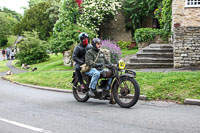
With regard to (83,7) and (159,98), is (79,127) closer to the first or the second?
(159,98)

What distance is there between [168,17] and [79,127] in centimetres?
1778

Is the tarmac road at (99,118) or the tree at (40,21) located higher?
the tree at (40,21)

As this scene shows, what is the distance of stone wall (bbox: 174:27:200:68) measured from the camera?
1322 cm

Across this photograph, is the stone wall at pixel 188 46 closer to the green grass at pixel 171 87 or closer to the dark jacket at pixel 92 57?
the green grass at pixel 171 87

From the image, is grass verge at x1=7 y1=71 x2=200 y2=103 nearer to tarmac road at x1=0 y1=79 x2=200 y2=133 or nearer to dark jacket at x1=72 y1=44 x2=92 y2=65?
tarmac road at x1=0 y1=79 x2=200 y2=133

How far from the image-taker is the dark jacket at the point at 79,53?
7770mm

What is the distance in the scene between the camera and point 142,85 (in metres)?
9.18

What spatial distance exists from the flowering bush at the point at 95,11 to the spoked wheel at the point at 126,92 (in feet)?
66.5

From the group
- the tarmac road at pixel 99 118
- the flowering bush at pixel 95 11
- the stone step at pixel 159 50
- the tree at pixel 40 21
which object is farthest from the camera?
the tree at pixel 40 21

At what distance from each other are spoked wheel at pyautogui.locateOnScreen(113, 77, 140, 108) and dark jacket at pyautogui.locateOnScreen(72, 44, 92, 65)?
56.8 inches

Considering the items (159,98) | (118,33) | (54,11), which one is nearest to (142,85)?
(159,98)

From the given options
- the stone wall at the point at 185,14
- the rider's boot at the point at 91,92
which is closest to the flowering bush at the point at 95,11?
the stone wall at the point at 185,14

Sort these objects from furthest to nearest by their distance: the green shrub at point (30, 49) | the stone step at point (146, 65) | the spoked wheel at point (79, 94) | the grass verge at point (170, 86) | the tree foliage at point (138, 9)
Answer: the green shrub at point (30, 49), the tree foliage at point (138, 9), the stone step at point (146, 65), the spoked wheel at point (79, 94), the grass verge at point (170, 86)

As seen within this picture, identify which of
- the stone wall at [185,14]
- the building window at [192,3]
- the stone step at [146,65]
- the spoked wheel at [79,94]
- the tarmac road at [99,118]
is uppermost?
the building window at [192,3]
